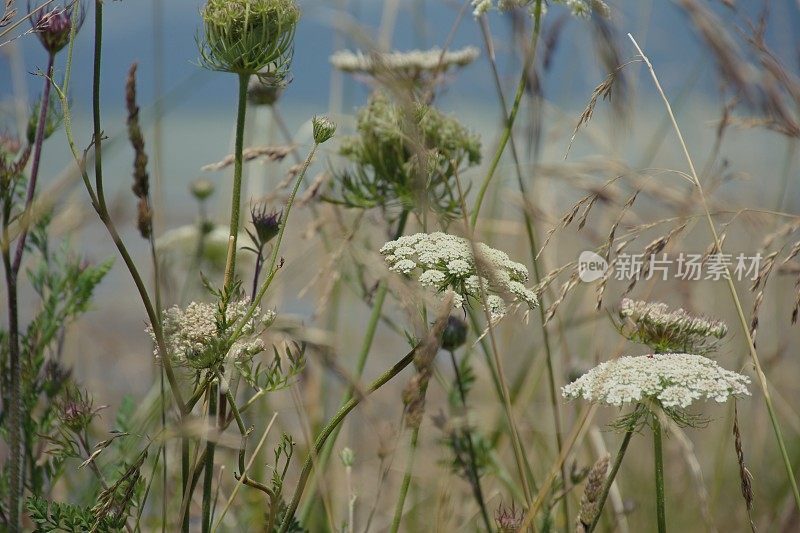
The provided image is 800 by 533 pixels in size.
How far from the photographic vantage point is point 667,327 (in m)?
1.52

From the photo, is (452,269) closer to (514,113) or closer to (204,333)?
(204,333)

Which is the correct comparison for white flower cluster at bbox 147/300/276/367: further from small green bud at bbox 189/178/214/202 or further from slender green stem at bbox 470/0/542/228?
small green bud at bbox 189/178/214/202

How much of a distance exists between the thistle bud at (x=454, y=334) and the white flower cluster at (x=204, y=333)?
642 mm

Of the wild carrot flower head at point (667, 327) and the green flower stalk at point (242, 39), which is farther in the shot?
the wild carrot flower head at point (667, 327)

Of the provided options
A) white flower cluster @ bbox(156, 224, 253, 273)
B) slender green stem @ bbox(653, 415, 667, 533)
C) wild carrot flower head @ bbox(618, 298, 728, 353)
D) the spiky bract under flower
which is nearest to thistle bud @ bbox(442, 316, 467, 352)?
the spiky bract under flower

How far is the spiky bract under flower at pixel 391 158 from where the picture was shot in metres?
1.95

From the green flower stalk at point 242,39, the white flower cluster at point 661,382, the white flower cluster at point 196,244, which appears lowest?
the white flower cluster at point 196,244

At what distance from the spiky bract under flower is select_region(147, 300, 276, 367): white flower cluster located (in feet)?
2.29

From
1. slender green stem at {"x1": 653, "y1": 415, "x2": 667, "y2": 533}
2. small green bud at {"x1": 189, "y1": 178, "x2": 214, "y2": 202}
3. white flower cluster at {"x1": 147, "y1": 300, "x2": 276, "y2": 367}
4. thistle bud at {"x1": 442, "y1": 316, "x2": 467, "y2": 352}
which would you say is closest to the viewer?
white flower cluster at {"x1": 147, "y1": 300, "x2": 276, "y2": 367}

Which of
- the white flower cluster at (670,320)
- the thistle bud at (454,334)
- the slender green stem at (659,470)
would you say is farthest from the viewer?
the thistle bud at (454,334)

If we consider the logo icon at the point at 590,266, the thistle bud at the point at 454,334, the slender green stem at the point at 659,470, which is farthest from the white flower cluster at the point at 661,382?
the thistle bud at the point at 454,334

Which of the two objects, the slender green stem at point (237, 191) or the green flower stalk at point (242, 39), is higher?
the green flower stalk at point (242, 39)

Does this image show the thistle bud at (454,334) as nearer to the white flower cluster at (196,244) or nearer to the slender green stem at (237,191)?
the slender green stem at (237,191)

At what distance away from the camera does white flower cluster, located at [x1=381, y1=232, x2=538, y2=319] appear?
1329mm
